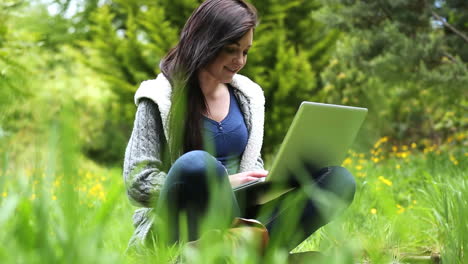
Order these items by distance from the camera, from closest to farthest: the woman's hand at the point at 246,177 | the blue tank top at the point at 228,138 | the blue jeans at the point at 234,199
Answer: the blue jeans at the point at 234,199, the woman's hand at the point at 246,177, the blue tank top at the point at 228,138

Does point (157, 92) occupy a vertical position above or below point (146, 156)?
above

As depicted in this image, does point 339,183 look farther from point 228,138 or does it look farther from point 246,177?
point 228,138

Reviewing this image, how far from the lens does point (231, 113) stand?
86.5 inches

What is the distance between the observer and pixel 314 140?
1.76 meters

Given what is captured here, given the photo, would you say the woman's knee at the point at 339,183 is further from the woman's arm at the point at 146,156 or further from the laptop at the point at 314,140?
the woman's arm at the point at 146,156

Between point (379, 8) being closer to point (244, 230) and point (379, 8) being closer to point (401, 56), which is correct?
point (401, 56)

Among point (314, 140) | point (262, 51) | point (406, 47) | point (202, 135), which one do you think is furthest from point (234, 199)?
point (262, 51)

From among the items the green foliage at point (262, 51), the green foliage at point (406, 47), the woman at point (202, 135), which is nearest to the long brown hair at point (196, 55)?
the woman at point (202, 135)

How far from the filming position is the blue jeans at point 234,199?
5.41 ft

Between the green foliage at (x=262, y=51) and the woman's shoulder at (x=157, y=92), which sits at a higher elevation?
the woman's shoulder at (x=157, y=92)

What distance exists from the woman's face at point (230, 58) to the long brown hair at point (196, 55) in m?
0.02

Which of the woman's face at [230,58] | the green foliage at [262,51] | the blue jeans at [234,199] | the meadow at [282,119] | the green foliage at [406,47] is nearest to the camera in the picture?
the meadow at [282,119]

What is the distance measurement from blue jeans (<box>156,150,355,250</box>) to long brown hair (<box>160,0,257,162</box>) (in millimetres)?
270

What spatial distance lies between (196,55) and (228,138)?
329 mm
